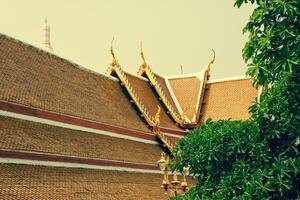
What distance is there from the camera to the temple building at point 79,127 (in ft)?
40.8

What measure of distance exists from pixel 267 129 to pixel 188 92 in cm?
1847

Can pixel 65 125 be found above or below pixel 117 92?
below

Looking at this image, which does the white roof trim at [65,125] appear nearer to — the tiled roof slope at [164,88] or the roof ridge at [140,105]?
the roof ridge at [140,105]

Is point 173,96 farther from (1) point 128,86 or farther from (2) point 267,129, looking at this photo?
(2) point 267,129

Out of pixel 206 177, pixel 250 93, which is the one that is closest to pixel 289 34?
pixel 206 177

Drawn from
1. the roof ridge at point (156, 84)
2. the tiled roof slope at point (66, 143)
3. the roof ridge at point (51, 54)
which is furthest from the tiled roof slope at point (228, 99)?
the tiled roof slope at point (66, 143)

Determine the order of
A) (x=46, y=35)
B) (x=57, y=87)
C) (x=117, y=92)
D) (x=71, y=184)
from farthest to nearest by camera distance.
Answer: (x=46, y=35), (x=117, y=92), (x=57, y=87), (x=71, y=184)

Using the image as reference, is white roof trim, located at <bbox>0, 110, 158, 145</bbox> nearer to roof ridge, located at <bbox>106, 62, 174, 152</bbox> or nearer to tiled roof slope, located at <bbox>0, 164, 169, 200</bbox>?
roof ridge, located at <bbox>106, 62, 174, 152</bbox>

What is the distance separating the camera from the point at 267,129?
772 cm

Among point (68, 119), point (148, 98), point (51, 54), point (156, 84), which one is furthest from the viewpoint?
point (156, 84)

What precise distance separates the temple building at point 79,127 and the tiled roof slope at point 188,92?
93 centimetres

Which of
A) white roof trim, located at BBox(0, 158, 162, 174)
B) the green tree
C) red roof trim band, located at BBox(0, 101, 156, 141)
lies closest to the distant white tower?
red roof trim band, located at BBox(0, 101, 156, 141)

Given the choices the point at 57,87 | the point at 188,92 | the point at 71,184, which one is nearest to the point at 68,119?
the point at 57,87

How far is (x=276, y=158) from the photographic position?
738cm
